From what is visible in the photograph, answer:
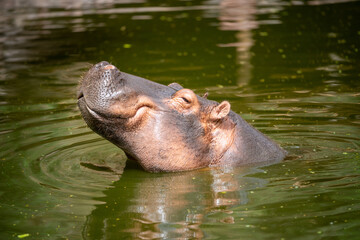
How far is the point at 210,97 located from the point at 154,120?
390 cm

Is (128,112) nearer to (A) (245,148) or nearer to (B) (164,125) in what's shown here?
(B) (164,125)

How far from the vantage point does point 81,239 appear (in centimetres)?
589

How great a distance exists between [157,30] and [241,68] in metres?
5.23

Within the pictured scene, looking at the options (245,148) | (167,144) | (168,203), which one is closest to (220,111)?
(245,148)

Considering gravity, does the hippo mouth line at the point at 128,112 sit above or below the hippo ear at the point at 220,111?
above

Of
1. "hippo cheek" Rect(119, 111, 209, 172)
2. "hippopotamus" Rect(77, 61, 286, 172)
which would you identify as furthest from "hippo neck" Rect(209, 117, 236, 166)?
"hippo cheek" Rect(119, 111, 209, 172)

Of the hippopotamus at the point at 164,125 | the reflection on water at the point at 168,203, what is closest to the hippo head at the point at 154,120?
the hippopotamus at the point at 164,125

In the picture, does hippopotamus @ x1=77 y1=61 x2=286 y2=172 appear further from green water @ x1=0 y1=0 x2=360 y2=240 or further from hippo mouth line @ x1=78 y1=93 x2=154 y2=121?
green water @ x1=0 y1=0 x2=360 y2=240

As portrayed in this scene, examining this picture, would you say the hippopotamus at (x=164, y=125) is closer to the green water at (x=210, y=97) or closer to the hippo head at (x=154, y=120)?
the hippo head at (x=154, y=120)

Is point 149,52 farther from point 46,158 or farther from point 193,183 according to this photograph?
point 193,183

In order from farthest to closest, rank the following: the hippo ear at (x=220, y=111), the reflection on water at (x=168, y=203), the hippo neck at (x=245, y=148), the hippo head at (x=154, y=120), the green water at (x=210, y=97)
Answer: the hippo neck at (x=245, y=148)
the hippo ear at (x=220, y=111)
the hippo head at (x=154, y=120)
the green water at (x=210, y=97)
the reflection on water at (x=168, y=203)

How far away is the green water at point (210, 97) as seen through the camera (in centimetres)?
624

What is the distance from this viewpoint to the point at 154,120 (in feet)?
23.3

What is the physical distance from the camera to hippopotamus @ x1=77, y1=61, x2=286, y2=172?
6.80 meters
